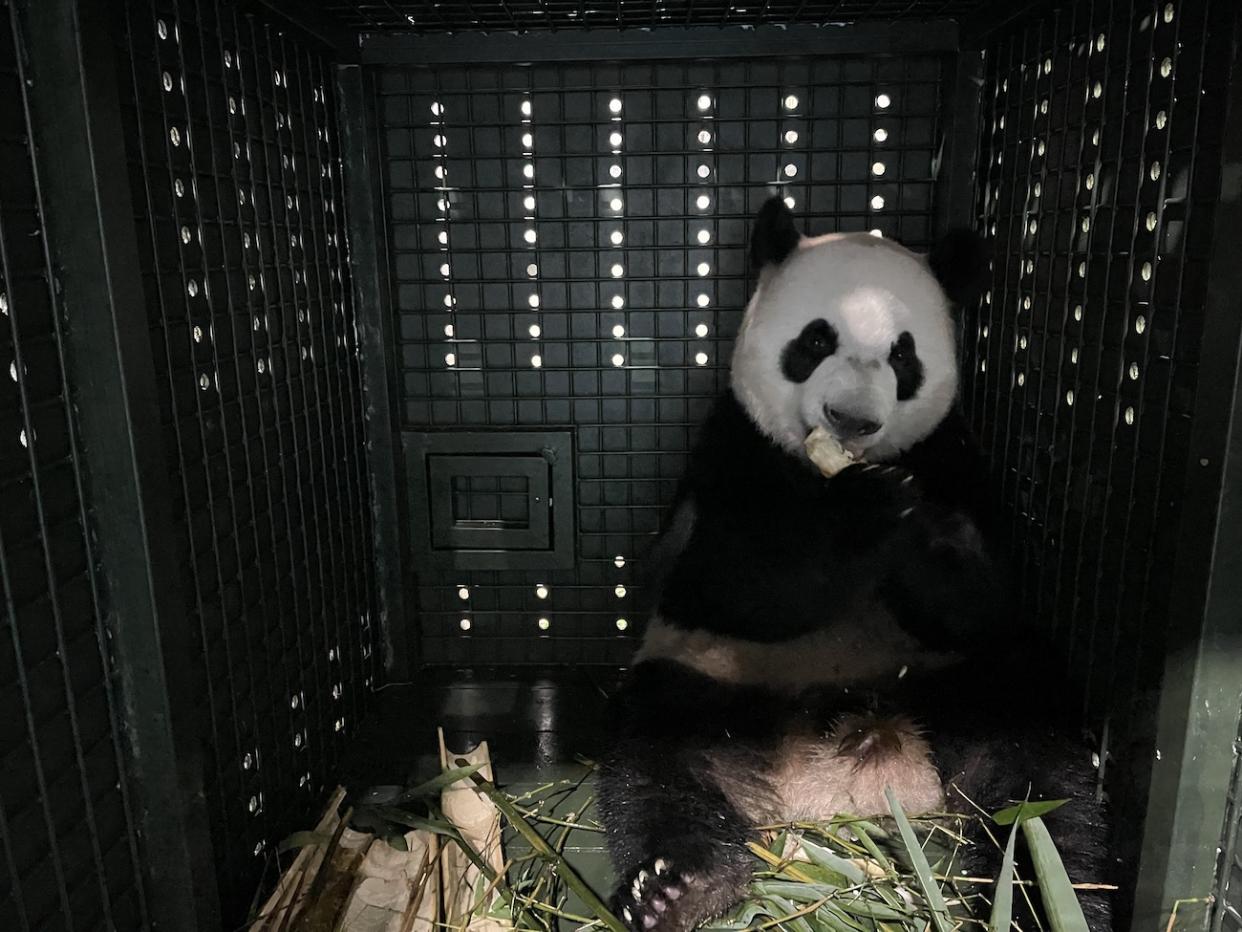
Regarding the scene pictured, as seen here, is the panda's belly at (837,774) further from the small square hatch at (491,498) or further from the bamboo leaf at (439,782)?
the small square hatch at (491,498)

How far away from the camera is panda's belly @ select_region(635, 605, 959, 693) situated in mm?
1488

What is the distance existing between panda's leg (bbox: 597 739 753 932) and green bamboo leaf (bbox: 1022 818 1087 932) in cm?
36

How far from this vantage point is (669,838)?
4.16 ft

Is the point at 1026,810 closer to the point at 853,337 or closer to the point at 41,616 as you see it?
the point at 853,337

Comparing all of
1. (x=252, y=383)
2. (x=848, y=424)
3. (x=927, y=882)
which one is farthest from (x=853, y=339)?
(x=252, y=383)

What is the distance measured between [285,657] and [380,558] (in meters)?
0.42

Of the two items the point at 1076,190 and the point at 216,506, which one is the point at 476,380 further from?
the point at 1076,190

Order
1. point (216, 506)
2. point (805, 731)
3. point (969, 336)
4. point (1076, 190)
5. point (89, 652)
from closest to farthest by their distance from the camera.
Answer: point (89, 652) → point (216, 506) → point (1076, 190) → point (805, 731) → point (969, 336)

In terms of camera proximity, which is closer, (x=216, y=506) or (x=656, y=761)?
(x=216, y=506)

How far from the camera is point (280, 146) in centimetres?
137

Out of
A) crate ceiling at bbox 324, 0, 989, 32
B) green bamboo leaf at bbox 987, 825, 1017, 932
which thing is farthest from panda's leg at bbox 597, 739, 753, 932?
crate ceiling at bbox 324, 0, 989, 32

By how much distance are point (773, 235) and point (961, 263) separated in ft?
0.94

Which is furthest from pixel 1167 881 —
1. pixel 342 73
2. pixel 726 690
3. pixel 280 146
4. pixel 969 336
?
pixel 342 73

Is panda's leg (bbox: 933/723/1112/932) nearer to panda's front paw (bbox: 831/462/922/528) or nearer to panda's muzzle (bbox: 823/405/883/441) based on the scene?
panda's front paw (bbox: 831/462/922/528)
